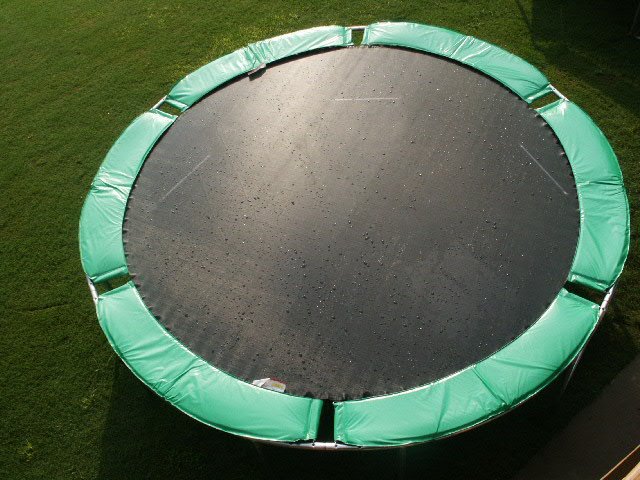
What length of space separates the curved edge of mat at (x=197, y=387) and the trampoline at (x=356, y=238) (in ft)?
A: 0.04

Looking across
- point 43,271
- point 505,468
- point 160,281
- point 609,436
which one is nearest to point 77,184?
point 43,271

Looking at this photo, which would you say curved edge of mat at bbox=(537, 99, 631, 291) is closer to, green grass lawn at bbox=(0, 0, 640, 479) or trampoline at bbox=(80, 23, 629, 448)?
trampoline at bbox=(80, 23, 629, 448)

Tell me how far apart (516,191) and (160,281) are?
2.45 m

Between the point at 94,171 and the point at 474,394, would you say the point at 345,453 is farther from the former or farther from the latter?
the point at 94,171

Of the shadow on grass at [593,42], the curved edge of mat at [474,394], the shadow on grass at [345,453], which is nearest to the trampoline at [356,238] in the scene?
the curved edge of mat at [474,394]

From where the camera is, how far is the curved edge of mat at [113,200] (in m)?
4.02

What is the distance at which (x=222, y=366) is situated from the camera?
3.54 meters

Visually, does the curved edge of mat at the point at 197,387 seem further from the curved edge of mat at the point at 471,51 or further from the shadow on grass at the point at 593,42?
the shadow on grass at the point at 593,42

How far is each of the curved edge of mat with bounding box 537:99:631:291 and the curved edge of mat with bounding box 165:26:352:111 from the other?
→ 1.90 m

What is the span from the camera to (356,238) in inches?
158

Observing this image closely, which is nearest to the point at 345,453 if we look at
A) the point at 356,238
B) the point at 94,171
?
the point at 356,238

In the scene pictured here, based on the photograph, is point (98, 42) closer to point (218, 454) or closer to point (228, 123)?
point (228, 123)

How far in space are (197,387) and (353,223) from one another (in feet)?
4.87

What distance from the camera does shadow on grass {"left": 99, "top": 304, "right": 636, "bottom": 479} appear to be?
12.2 ft
